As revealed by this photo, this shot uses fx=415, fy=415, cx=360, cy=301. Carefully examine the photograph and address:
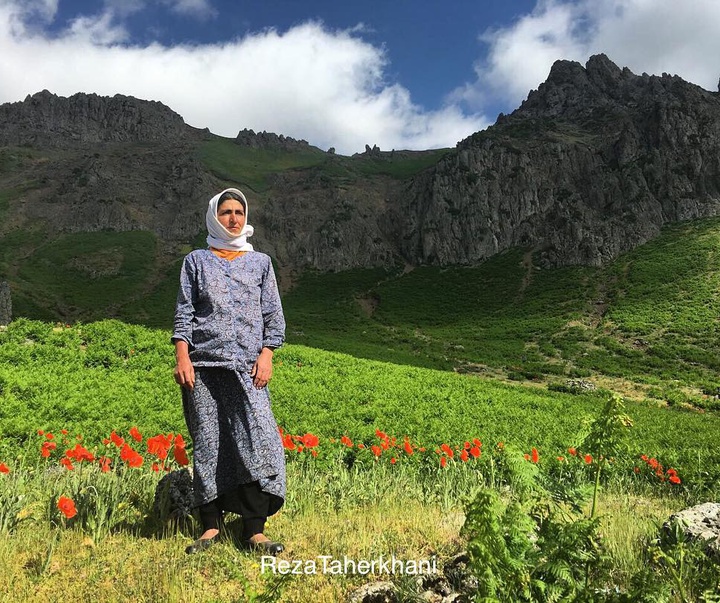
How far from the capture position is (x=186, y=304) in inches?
152

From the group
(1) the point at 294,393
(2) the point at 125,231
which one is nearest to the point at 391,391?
(1) the point at 294,393

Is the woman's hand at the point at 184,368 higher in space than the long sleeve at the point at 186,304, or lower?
lower

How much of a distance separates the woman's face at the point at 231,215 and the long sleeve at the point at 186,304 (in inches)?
19.5

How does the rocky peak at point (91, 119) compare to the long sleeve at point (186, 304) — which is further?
the rocky peak at point (91, 119)

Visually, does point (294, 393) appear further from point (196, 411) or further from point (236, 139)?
point (236, 139)

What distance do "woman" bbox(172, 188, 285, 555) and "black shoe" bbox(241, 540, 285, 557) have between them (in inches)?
0.4

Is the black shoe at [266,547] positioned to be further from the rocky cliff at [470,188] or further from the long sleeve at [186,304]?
the rocky cliff at [470,188]

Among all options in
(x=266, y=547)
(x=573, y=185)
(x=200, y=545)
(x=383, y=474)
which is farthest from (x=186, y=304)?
(x=573, y=185)

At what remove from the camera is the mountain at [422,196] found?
235 ft

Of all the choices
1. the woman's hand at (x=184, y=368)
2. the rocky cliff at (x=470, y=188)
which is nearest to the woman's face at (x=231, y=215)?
the woman's hand at (x=184, y=368)

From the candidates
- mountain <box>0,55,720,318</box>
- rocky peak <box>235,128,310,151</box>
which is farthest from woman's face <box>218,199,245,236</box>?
rocky peak <box>235,128,310,151</box>

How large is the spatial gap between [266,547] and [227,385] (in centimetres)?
138

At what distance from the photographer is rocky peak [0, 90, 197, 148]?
15212cm

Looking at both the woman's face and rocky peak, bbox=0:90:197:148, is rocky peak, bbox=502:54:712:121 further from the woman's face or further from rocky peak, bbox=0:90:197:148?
the woman's face
